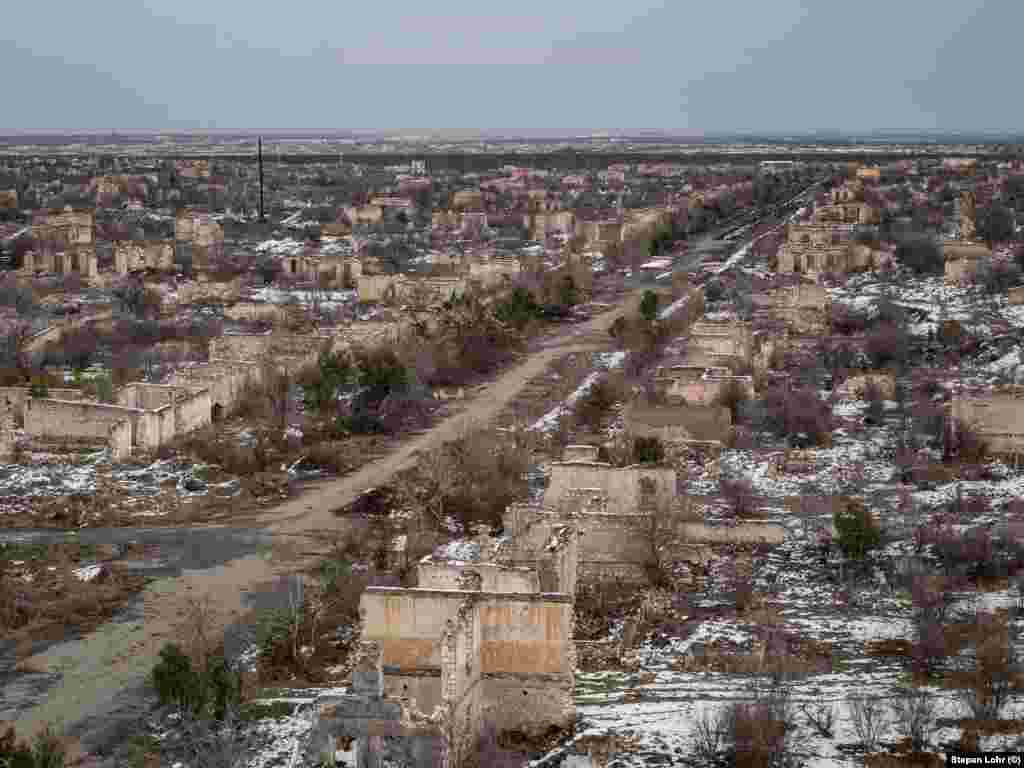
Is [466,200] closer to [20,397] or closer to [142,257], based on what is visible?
[142,257]

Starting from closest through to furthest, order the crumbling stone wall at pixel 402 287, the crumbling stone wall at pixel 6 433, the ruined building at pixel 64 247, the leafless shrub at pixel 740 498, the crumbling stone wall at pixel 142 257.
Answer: the leafless shrub at pixel 740 498 < the crumbling stone wall at pixel 6 433 < the crumbling stone wall at pixel 402 287 < the ruined building at pixel 64 247 < the crumbling stone wall at pixel 142 257

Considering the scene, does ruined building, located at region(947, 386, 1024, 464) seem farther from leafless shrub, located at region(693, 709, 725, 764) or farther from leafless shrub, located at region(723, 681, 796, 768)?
leafless shrub, located at region(693, 709, 725, 764)

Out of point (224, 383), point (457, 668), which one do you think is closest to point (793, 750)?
point (457, 668)

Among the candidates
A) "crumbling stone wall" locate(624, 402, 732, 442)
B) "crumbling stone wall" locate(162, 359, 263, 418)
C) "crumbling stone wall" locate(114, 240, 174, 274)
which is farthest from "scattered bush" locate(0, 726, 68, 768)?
"crumbling stone wall" locate(114, 240, 174, 274)

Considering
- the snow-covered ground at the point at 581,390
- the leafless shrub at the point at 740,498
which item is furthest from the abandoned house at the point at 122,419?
the leafless shrub at the point at 740,498

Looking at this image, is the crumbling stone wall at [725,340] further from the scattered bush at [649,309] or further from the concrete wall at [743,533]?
the concrete wall at [743,533]

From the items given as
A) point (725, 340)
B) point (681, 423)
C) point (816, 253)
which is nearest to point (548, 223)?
point (816, 253)

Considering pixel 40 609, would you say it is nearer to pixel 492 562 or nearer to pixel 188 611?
pixel 188 611
